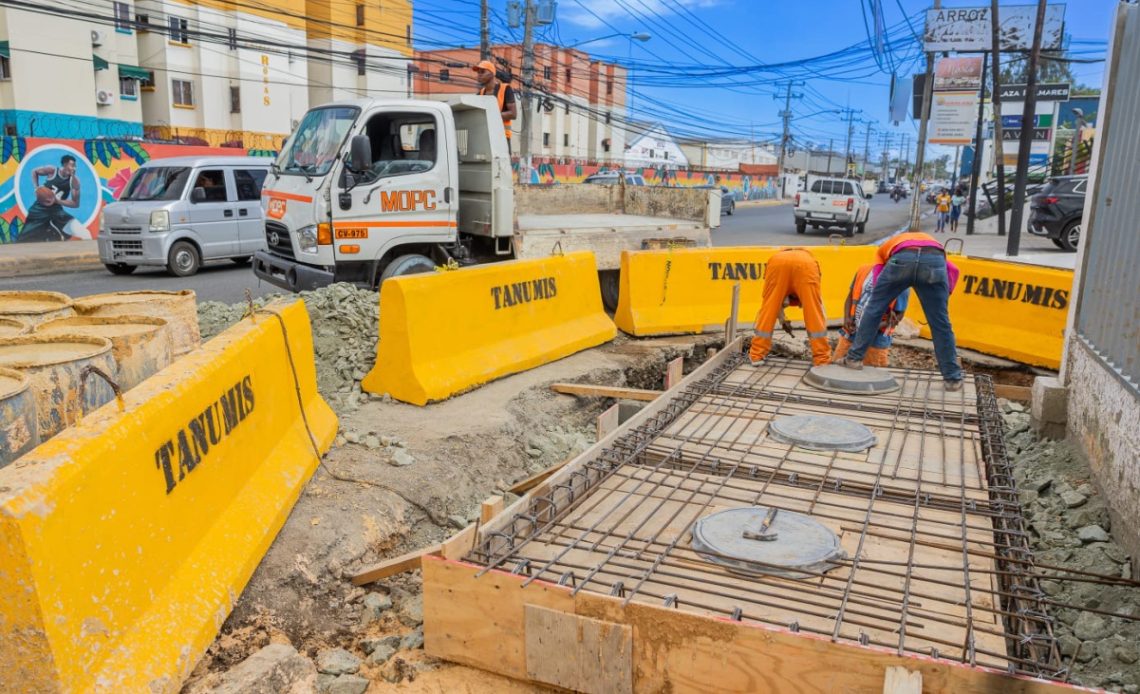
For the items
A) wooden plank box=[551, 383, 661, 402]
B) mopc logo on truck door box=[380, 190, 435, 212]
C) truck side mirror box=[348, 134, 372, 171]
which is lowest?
wooden plank box=[551, 383, 661, 402]

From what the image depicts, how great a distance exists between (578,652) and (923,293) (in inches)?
204

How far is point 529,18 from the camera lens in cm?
2647

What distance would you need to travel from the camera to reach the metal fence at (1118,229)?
16.9 ft

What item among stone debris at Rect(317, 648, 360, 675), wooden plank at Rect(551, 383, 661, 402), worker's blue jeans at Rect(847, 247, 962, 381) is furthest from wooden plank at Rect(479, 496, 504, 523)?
worker's blue jeans at Rect(847, 247, 962, 381)

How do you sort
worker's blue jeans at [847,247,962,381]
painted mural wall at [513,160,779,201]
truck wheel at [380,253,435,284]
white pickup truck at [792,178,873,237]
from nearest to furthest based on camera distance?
worker's blue jeans at [847,247,962,381] < truck wheel at [380,253,435,284] < white pickup truck at [792,178,873,237] < painted mural wall at [513,160,779,201]

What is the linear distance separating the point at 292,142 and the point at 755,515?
24.9 ft

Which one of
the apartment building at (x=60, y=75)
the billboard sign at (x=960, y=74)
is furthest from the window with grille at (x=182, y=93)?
the billboard sign at (x=960, y=74)

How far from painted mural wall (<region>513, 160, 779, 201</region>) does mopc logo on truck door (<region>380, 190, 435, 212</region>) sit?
29608 millimetres

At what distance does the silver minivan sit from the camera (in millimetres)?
14680

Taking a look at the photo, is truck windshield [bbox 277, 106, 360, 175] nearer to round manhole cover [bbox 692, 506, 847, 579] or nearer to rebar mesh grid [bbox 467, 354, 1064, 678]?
rebar mesh grid [bbox 467, 354, 1064, 678]

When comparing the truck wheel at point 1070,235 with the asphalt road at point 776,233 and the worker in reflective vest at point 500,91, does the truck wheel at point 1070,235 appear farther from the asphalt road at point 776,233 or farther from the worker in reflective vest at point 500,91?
the worker in reflective vest at point 500,91

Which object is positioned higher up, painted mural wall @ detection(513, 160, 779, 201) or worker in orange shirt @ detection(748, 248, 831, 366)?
painted mural wall @ detection(513, 160, 779, 201)

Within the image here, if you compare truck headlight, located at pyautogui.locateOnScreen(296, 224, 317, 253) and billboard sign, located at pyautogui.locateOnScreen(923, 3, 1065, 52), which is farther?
billboard sign, located at pyautogui.locateOnScreen(923, 3, 1065, 52)

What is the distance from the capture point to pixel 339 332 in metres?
7.78
